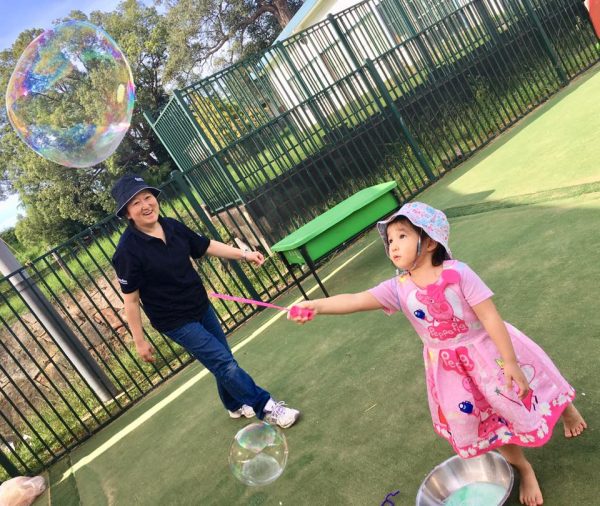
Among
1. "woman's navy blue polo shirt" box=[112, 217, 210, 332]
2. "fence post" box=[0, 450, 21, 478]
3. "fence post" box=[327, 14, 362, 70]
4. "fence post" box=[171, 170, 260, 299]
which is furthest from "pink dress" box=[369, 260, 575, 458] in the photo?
"fence post" box=[327, 14, 362, 70]

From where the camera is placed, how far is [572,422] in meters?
2.45

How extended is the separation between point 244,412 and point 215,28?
35.9m

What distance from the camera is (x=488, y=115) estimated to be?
1055cm

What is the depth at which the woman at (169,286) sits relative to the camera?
12.0 feet

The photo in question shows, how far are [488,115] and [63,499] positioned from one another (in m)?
9.58

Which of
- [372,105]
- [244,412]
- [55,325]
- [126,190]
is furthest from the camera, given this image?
[372,105]

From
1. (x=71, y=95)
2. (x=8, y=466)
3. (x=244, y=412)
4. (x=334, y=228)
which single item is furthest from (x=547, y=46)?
(x=8, y=466)

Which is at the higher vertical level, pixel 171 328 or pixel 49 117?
pixel 49 117

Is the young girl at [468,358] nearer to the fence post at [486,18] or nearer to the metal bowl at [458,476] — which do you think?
the metal bowl at [458,476]

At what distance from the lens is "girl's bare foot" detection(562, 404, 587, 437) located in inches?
95.7

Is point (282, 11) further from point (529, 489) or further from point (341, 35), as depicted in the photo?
point (529, 489)

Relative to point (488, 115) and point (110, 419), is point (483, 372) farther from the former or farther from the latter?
point (488, 115)

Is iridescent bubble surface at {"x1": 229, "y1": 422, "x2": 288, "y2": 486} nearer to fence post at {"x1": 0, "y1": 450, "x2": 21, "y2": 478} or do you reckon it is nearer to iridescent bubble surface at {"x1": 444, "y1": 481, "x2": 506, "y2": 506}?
iridescent bubble surface at {"x1": 444, "y1": 481, "x2": 506, "y2": 506}

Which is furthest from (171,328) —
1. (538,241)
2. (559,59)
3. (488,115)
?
(559,59)
